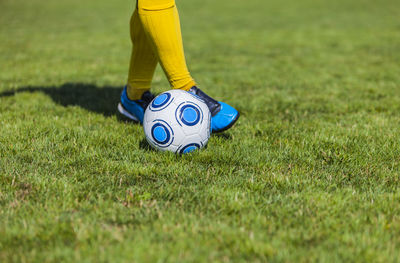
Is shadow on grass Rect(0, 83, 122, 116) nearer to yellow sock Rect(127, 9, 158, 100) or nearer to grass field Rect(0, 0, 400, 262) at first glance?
grass field Rect(0, 0, 400, 262)

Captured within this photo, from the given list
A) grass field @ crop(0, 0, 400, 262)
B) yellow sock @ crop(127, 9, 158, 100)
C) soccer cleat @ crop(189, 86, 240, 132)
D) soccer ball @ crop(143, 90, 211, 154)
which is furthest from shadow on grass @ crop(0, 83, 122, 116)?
soccer cleat @ crop(189, 86, 240, 132)

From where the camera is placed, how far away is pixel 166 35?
12.0 feet

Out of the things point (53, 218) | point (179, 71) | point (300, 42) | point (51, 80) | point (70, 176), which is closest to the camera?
point (53, 218)

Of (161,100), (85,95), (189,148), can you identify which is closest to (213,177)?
(189,148)

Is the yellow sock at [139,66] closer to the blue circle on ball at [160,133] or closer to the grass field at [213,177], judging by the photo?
the grass field at [213,177]

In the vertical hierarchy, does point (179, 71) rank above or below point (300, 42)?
above

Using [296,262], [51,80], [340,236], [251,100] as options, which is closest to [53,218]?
[296,262]

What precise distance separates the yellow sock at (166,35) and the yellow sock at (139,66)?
0.76 meters

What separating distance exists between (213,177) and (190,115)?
67 cm

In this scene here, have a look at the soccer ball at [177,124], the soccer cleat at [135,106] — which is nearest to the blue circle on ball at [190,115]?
the soccer ball at [177,124]

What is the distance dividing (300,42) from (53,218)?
10.8 meters

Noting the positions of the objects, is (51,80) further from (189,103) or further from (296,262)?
(296,262)

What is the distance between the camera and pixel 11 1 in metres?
29.4

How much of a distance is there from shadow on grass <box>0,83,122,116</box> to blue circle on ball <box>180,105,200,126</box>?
1.78 metres
